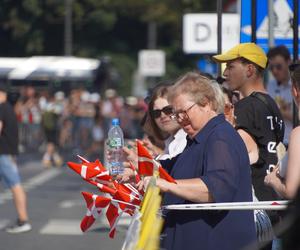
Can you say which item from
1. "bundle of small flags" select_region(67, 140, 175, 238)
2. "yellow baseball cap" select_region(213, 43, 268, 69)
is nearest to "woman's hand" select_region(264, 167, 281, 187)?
"bundle of small flags" select_region(67, 140, 175, 238)

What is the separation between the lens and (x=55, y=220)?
47.8 ft

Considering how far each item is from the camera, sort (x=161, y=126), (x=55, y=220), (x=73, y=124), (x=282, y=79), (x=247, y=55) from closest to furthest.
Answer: (x=247, y=55) → (x=161, y=126) → (x=282, y=79) → (x=55, y=220) → (x=73, y=124)

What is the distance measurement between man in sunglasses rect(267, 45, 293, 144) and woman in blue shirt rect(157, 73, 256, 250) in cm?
353

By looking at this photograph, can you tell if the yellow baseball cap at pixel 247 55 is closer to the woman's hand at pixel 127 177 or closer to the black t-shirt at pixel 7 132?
the woman's hand at pixel 127 177

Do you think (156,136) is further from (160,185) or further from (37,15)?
(37,15)

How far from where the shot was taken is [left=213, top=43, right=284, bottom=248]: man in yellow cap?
6469mm

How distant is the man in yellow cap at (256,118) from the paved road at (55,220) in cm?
510

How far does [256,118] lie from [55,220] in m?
8.41

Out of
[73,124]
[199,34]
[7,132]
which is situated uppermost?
[199,34]

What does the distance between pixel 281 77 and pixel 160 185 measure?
14.8ft

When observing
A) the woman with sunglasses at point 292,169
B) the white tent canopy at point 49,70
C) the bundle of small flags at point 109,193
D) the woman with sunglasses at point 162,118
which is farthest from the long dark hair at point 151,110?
the white tent canopy at point 49,70

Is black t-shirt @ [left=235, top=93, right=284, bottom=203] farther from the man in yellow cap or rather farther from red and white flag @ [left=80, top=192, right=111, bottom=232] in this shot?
red and white flag @ [left=80, top=192, right=111, bottom=232]

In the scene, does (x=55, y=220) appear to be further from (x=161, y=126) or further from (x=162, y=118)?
(x=162, y=118)

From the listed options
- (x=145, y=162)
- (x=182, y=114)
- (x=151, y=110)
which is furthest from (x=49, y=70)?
(x=182, y=114)
